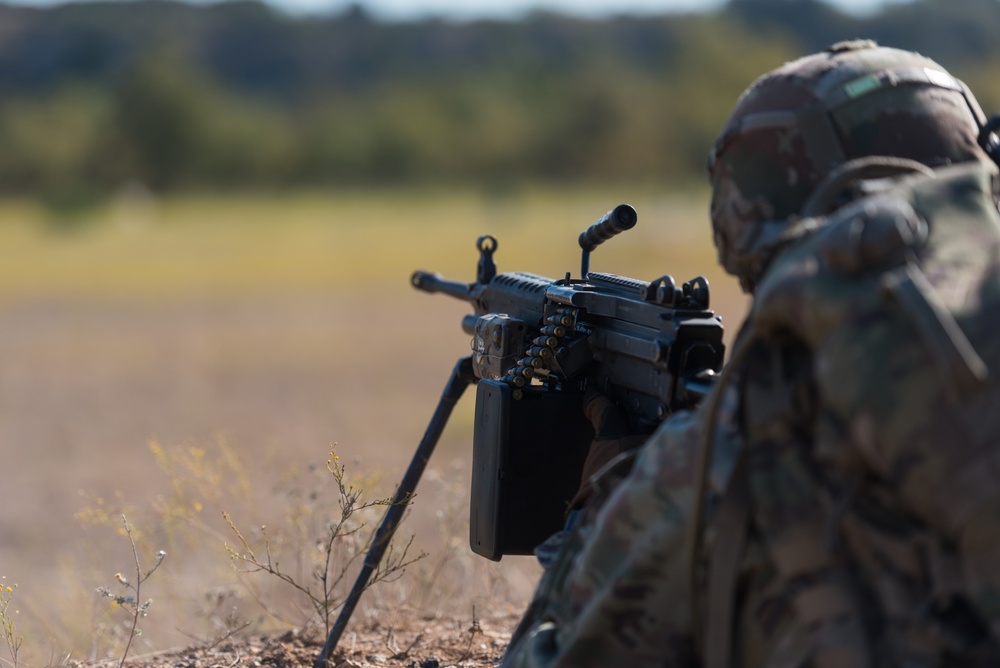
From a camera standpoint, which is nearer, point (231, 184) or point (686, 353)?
point (686, 353)

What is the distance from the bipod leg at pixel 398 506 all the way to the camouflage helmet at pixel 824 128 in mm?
1796

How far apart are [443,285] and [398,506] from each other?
1189 mm

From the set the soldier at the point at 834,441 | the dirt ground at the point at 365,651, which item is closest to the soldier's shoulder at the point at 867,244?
the soldier at the point at 834,441

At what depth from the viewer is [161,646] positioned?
5.70 meters

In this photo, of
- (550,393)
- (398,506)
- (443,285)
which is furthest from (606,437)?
(443,285)

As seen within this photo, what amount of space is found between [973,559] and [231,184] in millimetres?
85582

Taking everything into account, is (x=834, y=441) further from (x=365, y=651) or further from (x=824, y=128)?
(x=365, y=651)

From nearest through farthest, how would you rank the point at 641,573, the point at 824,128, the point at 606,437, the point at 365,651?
1. the point at 641,573
2. the point at 824,128
3. the point at 606,437
4. the point at 365,651

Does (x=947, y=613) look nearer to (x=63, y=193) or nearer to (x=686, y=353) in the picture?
(x=686, y=353)

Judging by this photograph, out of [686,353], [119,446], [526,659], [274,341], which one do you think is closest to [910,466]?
[526,659]

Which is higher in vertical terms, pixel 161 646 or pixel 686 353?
pixel 686 353

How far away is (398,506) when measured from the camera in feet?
14.6

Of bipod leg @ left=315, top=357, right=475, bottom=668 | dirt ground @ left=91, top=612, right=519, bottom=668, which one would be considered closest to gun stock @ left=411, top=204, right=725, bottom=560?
bipod leg @ left=315, top=357, right=475, bottom=668

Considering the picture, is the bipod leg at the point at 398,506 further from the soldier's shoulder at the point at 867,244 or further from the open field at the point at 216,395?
the soldier's shoulder at the point at 867,244
